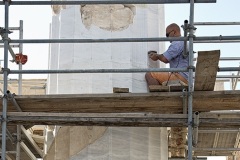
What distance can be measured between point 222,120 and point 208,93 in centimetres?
Answer: 36

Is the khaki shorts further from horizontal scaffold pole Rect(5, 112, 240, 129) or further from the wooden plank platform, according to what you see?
horizontal scaffold pole Rect(5, 112, 240, 129)

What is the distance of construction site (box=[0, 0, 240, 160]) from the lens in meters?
12.1

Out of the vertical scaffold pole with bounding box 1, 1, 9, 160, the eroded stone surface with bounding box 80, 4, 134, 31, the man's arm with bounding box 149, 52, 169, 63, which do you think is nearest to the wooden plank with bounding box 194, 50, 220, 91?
the man's arm with bounding box 149, 52, 169, 63

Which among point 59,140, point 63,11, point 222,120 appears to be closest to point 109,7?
point 63,11

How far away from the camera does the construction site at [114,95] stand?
39.5 feet

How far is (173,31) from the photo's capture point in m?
13.8

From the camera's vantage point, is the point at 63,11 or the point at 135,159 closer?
the point at 135,159

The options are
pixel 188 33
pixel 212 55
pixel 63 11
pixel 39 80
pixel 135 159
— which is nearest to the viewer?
pixel 212 55

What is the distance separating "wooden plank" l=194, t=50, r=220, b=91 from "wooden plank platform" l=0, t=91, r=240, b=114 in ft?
0.30

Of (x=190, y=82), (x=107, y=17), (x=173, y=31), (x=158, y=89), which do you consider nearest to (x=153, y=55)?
(x=173, y=31)

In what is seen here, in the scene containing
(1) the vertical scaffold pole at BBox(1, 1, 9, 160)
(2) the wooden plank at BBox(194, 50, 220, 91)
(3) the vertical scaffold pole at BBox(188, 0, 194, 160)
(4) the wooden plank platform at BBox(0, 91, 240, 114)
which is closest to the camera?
(2) the wooden plank at BBox(194, 50, 220, 91)

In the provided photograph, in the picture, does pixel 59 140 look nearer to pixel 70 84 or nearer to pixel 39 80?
pixel 70 84

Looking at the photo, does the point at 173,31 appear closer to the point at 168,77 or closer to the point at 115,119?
the point at 168,77

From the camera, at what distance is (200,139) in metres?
14.7
